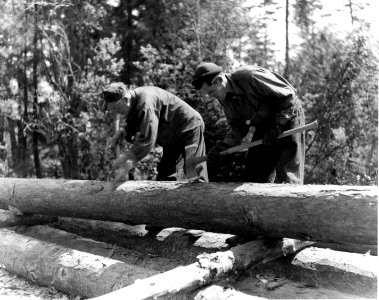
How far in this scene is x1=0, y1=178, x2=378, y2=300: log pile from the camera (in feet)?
8.91

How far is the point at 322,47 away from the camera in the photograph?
10.0 metres

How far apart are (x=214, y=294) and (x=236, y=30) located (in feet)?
28.4

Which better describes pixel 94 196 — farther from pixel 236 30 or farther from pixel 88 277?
pixel 236 30

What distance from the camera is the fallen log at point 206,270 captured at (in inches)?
93.0

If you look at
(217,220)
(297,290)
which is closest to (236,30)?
(217,220)

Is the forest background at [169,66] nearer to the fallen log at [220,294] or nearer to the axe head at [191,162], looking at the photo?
the axe head at [191,162]

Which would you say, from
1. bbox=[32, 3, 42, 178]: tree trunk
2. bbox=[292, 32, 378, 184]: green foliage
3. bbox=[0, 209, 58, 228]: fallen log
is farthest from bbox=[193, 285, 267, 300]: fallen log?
bbox=[32, 3, 42, 178]: tree trunk

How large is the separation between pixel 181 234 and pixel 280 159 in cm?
125

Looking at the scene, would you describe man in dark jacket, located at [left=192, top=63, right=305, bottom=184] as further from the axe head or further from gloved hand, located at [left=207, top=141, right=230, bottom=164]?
the axe head

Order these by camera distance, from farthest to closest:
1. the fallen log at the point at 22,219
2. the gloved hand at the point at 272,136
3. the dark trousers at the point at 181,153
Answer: the fallen log at the point at 22,219, the dark trousers at the point at 181,153, the gloved hand at the point at 272,136

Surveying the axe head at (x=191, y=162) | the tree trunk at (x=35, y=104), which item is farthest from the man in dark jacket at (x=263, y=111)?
the tree trunk at (x=35, y=104)

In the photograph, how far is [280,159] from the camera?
153 inches

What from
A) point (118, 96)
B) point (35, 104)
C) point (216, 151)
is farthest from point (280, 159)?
point (35, 104)

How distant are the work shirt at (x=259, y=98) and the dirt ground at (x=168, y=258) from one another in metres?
1.16
